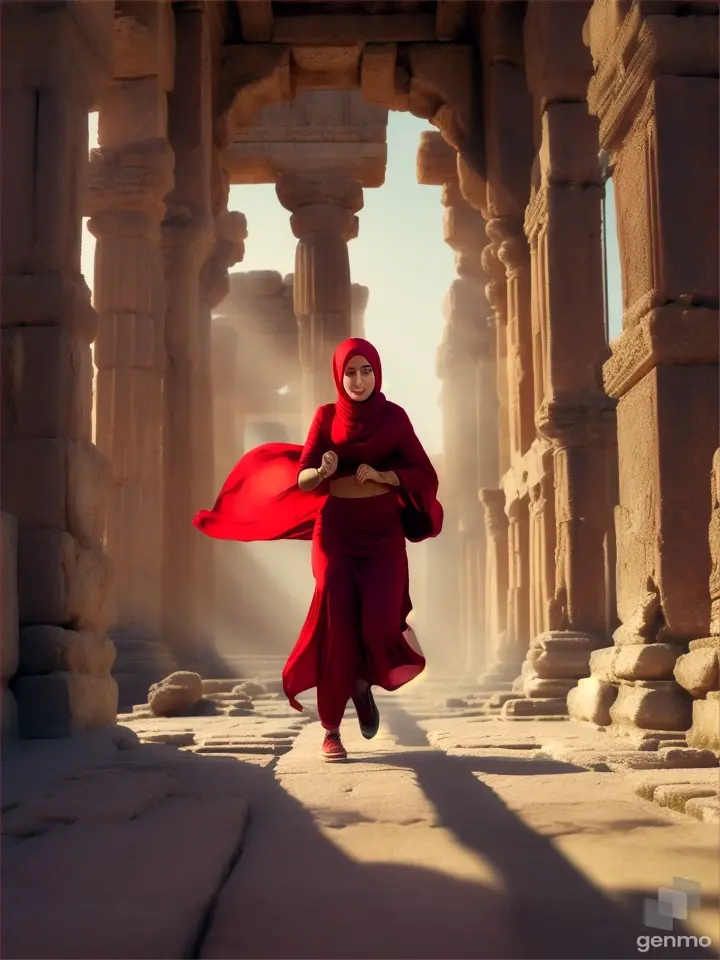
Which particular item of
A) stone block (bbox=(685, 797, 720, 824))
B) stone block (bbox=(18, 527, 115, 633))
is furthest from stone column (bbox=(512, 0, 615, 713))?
stone block (bbox=(685, 797, 720, 824))

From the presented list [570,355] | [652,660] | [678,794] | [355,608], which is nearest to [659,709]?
[652,660]

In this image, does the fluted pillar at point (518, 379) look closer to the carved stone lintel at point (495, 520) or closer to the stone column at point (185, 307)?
the carved stone lintel at point (495, 520)

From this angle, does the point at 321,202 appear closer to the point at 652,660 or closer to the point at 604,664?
the point at 604,664

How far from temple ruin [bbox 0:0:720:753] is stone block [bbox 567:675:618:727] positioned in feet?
0.08

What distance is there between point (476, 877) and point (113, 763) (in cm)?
256

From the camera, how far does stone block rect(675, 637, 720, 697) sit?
532 centimetres

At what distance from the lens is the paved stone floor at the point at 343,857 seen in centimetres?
199

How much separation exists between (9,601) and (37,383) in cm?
119

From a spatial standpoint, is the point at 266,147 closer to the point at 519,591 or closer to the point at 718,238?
the point at 519,591

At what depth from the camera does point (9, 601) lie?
5.51 metres

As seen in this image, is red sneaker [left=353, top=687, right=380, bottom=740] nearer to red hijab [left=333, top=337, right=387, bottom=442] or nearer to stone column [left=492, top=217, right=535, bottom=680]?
red hijab [left=333, top=337, right=387, bottom=442]

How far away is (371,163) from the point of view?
1739cm

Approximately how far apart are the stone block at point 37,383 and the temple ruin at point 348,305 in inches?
0.5

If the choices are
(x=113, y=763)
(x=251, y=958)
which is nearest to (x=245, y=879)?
(x=251, y=958)
